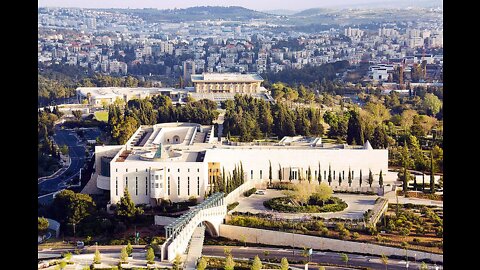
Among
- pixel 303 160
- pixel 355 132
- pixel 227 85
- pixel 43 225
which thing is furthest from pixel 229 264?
pixel 227 85

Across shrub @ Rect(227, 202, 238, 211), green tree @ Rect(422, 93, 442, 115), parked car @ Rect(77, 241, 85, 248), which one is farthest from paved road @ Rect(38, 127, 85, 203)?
green tree @ Rect(422, 93, 442, 115)

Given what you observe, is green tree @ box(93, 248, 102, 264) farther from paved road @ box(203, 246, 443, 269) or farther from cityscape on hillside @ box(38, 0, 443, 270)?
paved road @ box(203, 246, 443, 269)

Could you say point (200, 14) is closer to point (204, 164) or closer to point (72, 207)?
point (204, 164)

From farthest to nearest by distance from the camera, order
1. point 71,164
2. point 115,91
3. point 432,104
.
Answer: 1. point 115,91
2. point 432,104
3. point 71,164

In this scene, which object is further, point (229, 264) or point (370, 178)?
point (370, 178)
